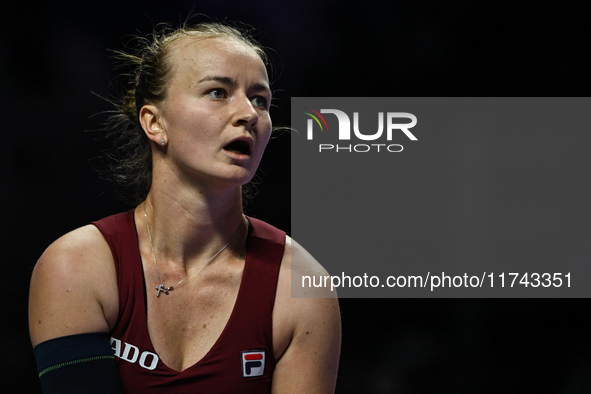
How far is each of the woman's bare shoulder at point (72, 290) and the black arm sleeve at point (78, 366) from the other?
0.08 feet

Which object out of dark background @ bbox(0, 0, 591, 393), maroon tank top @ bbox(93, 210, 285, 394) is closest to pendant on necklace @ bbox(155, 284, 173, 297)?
maroon tank top @ bbox(93, 210, 285, 394)

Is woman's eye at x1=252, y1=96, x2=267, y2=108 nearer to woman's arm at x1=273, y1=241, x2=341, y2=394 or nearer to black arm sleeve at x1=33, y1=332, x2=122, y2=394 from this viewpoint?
woman's arm at x1=273, y1=241, x2=341, y2=394

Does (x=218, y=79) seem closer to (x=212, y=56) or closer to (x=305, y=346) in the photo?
(x=212, y=56)

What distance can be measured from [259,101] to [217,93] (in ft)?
0.39

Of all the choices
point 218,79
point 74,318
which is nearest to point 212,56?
point 218,79

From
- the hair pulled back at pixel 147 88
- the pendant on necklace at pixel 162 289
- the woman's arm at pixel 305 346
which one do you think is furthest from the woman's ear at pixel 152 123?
the woman's arm at pixel 305 346

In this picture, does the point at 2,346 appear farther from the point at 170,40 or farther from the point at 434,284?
the point at 434,284

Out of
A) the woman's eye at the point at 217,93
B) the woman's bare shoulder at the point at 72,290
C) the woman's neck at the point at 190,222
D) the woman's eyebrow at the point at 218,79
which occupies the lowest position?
the woman's bare shoulder at the point at 72,290

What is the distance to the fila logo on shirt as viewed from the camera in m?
1.47

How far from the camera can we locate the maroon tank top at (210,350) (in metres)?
1.43

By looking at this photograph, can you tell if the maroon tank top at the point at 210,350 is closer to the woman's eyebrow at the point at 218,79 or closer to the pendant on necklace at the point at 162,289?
the pendant on necklace at the point at 162,289

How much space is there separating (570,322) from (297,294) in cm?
162

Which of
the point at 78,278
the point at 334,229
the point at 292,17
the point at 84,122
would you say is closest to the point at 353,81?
the point at 292,17

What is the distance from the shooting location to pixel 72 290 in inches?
55.7
